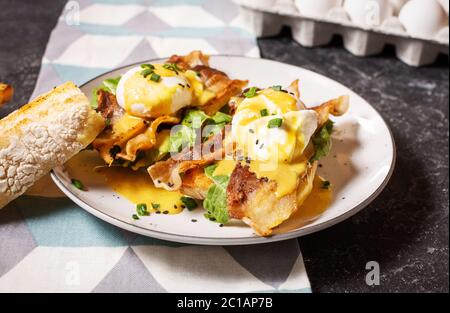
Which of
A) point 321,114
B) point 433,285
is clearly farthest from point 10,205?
point 433,285

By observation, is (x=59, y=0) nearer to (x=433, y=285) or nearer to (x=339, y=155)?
(x=339, y=155)

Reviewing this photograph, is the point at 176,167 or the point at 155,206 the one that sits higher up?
the point at 176,167

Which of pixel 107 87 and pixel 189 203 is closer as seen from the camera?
pixel 189 203

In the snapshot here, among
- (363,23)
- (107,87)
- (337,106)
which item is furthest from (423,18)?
(107,87)

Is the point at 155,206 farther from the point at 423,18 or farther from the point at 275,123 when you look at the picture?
the point at 423,18

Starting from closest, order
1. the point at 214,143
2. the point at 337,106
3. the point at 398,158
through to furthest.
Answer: the point at 214,143 → the point at 337,106 → the point at 398,158

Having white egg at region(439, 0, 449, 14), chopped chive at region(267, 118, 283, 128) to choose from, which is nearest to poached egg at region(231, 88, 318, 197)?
chopped chive at region(267, 118, 283, 128)

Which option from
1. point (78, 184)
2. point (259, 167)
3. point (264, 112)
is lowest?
point (78, 184)

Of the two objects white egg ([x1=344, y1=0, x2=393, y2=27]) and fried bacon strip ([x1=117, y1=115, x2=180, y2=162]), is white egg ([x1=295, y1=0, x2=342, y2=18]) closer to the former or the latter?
white egg ([x1=344, y1=0, x2=393, y2=27])
